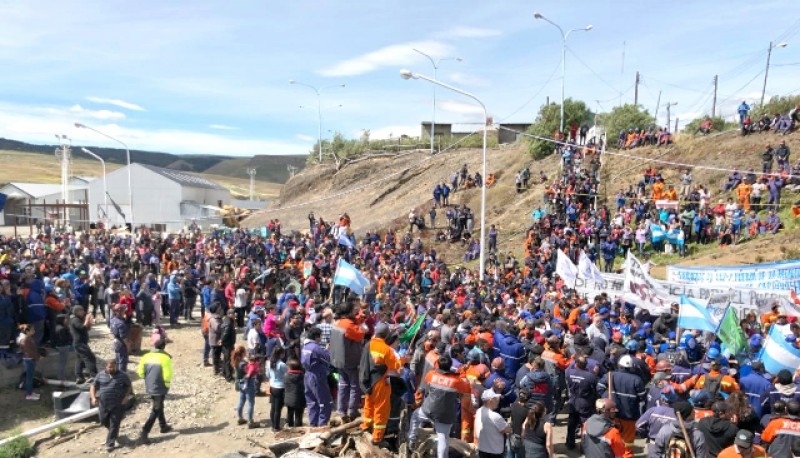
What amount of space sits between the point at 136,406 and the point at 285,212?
1397 inches

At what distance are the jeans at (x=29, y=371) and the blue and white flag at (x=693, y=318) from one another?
12370mm

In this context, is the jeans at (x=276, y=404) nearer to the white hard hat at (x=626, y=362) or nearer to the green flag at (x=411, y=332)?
the green flag at (x=411, y=332)

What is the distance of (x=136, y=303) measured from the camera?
1645cm

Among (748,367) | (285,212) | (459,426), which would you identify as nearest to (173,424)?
(459,426)

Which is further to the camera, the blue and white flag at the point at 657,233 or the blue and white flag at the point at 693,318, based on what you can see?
the blue and white flag at the point at 657,233

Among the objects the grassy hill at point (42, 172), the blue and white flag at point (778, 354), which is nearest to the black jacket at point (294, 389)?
the blue and white flag at point (778, 354)

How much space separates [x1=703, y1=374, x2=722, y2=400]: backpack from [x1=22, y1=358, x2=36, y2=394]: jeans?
11.7 metres

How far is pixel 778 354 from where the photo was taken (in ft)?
29.8

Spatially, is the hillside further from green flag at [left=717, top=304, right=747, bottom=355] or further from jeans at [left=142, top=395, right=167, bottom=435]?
jeans at [left=142, top=395, right=167, bottom=435]

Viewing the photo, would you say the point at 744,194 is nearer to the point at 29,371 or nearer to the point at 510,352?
the point at 510,352

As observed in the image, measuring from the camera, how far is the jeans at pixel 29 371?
11.5 meters

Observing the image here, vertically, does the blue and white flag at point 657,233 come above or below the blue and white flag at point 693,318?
above

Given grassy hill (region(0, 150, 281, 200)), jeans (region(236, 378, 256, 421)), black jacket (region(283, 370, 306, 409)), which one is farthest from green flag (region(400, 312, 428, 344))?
grassy hill (region(0, 150, 281, 200))

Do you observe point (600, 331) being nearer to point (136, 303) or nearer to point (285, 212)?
point (136, 303)
